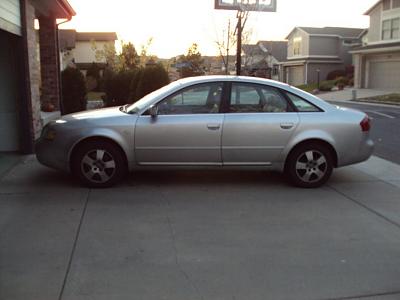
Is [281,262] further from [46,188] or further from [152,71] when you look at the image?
[152,71]

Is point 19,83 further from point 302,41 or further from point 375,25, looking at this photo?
point 302,41

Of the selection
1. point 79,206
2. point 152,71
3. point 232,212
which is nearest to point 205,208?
point 232,212

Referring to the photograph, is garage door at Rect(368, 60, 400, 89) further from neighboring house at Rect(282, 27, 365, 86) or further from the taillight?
the taillight

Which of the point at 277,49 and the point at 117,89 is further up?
the point at 277,49

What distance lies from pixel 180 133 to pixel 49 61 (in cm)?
751

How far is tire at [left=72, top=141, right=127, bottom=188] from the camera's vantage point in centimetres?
689

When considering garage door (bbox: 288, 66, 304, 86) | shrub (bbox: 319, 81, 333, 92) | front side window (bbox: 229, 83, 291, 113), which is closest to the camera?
front side window (bbox: 229, 83, 291, 113)

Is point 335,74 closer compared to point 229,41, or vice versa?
point 229,41

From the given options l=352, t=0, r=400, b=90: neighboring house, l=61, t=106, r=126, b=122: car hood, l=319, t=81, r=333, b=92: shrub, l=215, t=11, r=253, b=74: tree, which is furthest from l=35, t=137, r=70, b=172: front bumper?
l=319, t=81, r=333, b=92: shrub

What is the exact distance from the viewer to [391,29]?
134 ft

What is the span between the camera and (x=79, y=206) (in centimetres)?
611

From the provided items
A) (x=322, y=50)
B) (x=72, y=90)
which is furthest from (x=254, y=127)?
(x=322, y=50)

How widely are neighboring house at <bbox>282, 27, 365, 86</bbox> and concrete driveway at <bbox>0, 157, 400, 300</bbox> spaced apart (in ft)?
160

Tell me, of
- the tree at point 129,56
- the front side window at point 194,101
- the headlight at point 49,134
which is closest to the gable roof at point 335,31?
the tree at point 129,56
